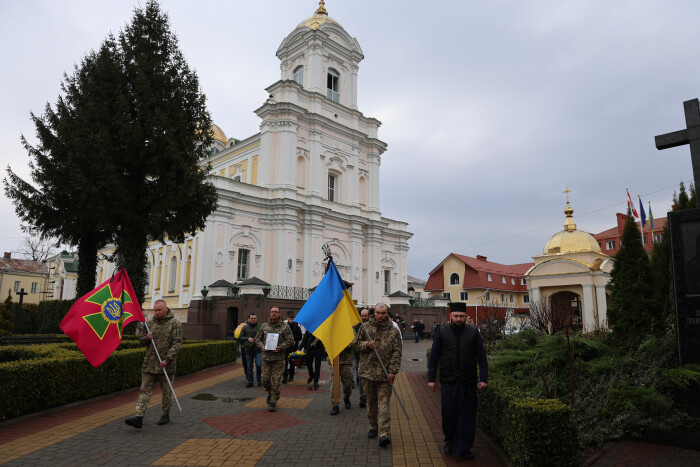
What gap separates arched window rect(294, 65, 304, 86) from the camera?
1468 inches

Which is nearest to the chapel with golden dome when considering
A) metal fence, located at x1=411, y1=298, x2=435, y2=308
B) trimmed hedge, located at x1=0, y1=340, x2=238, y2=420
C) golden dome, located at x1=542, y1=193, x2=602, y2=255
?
golden dome, located at x1=542, y1=193, x2=602, y2=255

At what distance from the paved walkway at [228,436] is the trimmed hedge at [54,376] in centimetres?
23

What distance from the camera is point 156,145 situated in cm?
1509

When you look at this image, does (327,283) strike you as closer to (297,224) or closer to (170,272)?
(297,224)

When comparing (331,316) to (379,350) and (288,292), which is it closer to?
(379,350)

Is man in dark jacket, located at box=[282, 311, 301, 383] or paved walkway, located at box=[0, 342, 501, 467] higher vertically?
man in dark jacket, located at box=[282, 311, 301, 383]

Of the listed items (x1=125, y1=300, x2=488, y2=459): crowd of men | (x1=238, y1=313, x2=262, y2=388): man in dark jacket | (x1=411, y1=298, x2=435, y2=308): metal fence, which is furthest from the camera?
(x1=411, y1=298, x2=435, y2=308): metal fence

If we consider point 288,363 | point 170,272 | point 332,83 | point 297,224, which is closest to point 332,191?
point 297,224

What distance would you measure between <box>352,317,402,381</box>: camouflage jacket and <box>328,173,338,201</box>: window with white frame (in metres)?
29.8

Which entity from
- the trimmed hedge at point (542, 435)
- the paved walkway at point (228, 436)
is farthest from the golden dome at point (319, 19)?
the trimmed hedge at point (542, 435)

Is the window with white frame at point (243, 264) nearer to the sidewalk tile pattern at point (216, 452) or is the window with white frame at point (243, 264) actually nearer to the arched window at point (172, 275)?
the arched window at point (172, 275)

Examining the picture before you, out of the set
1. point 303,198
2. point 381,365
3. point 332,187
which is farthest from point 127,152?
point 332,187

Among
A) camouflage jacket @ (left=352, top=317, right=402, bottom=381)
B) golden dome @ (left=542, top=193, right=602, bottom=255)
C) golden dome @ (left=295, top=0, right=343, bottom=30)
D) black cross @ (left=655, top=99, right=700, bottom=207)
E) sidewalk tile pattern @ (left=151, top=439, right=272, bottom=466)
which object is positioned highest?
golden dome @ (left=295, top=0, right=343, bottom=30)

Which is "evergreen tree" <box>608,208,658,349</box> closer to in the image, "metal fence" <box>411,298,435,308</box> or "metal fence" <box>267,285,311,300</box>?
"metal fence" <box>267,285,311,300</box>
